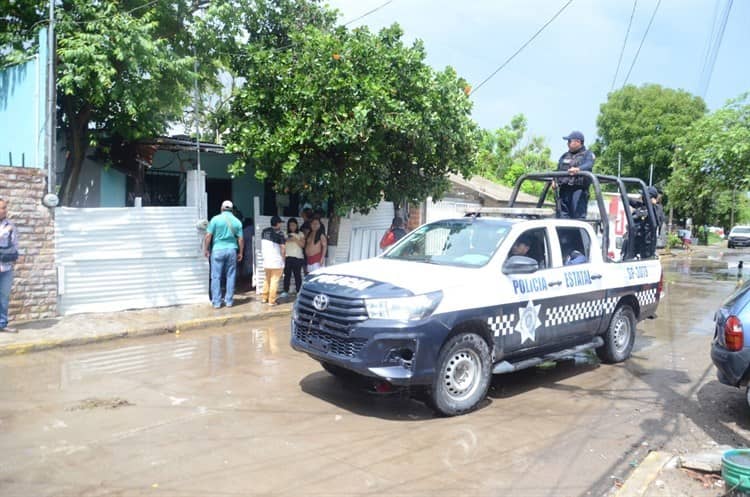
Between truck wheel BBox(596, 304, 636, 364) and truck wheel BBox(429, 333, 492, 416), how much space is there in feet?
8.73

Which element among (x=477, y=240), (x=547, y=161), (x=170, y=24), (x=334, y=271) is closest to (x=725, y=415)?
(x=477, y=240)

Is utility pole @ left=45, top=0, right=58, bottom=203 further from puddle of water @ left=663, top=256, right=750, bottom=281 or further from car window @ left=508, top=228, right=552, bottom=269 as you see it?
puddle of water @ left=663, top=256, right=750, bottom=281

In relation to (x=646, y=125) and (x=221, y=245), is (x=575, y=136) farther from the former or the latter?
(x=646, y=125)

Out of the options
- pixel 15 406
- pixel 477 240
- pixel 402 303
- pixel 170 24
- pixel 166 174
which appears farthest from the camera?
pixel 166 174

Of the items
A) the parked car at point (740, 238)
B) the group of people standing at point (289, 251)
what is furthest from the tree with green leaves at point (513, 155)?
the group of people standing at point (289, 251)

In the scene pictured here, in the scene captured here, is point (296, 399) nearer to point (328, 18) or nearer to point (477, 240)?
point (477, 240)

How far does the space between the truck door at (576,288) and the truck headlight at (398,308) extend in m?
1.92

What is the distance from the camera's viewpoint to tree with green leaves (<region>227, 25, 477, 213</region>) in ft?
35.6

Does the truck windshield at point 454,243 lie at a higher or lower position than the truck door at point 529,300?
higher

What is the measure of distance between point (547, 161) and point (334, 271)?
3601 centimetres

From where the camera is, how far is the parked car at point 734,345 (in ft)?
18.8

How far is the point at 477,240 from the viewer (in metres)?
6.73

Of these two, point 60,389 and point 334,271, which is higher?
point 334,271

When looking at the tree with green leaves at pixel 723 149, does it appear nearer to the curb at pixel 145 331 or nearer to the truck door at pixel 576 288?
the truck door at pixel 576 288
